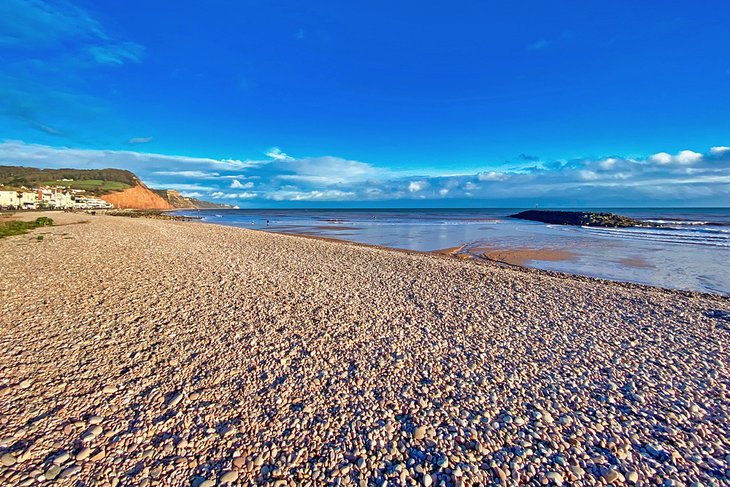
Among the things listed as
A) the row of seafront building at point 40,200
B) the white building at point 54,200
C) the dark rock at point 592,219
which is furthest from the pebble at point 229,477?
the white building at point 54,200

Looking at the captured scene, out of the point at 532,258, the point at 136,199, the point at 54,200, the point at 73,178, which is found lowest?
the point at 532,258

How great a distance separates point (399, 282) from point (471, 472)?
24.6 feet

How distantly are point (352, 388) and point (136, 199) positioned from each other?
138756 mm

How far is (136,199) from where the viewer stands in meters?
117

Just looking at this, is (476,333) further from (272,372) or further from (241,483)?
(241,483)

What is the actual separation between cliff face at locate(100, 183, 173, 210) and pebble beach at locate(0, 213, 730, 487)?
122023mm

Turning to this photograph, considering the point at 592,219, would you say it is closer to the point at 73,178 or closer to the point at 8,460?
the point at 8,460

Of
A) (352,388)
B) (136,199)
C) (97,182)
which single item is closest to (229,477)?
(352,388)

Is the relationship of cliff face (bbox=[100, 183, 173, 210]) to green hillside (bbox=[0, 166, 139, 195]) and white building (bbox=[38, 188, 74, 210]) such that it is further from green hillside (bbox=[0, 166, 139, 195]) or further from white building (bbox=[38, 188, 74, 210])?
white building (bbox=[38, 188, 74, 210])

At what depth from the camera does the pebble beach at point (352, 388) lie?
3221 mm

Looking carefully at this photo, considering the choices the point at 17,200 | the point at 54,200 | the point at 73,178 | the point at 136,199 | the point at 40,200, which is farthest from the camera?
the point at 73,178

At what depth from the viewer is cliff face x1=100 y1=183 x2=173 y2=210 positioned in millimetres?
107275

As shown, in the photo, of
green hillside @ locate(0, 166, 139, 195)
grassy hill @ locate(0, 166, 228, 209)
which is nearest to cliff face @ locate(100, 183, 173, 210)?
grassy hill @ locate(0, 166, 228, 209)

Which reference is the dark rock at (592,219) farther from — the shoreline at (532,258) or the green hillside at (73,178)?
the green hillside at (73,178)
